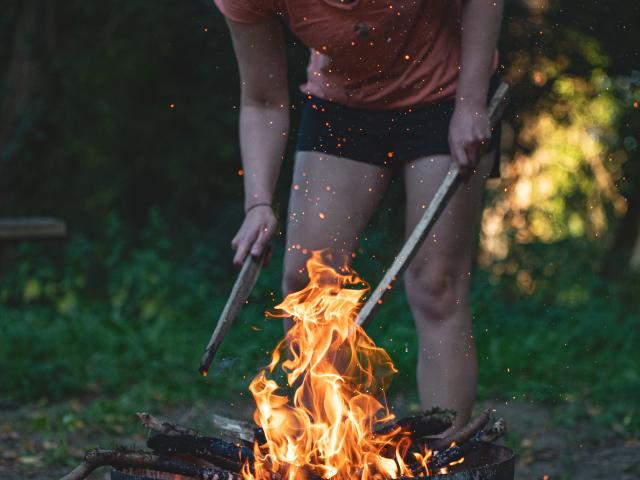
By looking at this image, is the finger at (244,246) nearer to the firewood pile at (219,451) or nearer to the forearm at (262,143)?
the forearm at (262,143)

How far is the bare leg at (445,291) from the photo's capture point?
10.1 feet

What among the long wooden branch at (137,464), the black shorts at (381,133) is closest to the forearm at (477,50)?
the black shorts at (381,133)

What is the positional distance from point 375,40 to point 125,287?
4400 mm

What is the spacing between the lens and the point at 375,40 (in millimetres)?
3078

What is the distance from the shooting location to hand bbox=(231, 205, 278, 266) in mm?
2955

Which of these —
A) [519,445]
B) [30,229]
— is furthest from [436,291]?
[30,229]

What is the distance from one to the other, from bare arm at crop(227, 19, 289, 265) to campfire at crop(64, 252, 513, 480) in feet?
1.49

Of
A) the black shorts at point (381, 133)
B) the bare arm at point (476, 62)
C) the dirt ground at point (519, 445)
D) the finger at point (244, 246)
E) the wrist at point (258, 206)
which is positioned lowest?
the dirt ground at point (519, 445)

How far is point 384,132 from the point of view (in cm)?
321

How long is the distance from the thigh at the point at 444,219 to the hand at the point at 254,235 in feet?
1.53

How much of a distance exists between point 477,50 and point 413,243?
66 cm

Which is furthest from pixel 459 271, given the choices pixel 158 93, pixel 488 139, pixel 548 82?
pixel 158 93

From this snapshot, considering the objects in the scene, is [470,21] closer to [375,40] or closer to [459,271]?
[375,40]

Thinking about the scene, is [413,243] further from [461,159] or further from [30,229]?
[30,229]
